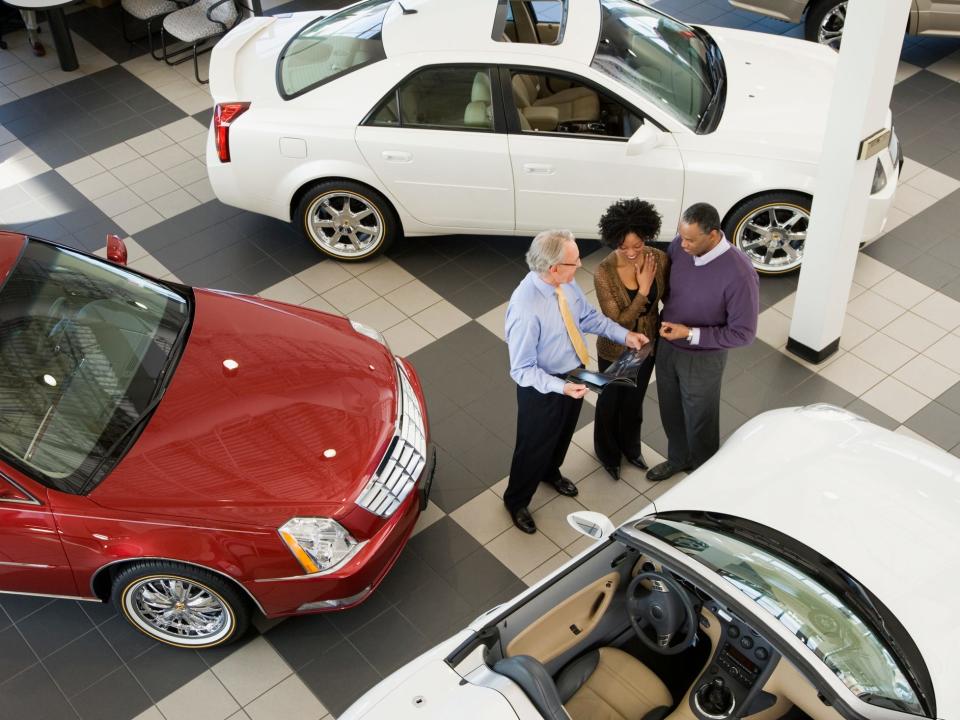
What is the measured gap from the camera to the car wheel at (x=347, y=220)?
6.63m

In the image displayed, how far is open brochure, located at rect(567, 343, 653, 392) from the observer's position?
4609mm

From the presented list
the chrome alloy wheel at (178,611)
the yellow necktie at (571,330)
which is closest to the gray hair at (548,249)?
the yellow necktie at (571,330)

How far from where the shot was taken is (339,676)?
4703mm

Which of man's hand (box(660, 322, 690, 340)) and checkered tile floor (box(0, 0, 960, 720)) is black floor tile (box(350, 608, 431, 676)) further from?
man's hand (box(660, 322, 690, 340))

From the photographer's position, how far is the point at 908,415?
5.81 metres

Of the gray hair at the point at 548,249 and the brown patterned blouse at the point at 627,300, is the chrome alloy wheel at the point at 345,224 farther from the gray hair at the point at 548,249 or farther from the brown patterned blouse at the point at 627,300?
the gray hair at the point at 548,249

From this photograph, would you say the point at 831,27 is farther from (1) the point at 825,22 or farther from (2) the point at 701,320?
(2) the point at 701,320

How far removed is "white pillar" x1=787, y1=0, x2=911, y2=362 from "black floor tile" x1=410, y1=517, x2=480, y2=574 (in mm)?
2342

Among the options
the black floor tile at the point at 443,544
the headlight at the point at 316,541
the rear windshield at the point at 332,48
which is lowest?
the black floor tile at the point at 443,544

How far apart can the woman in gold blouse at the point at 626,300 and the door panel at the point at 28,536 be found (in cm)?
254

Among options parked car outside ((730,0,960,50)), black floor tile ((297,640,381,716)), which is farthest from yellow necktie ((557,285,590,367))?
parked car outside ((730,0,960,50))

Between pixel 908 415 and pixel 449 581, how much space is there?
271 cm

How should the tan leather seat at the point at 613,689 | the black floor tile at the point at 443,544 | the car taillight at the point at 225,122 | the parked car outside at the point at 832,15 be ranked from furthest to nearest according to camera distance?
1. the parked car outside at the point at 832,15
2. the car taillight at the point at 225,122
3. the black floor tile at the point at 443,544
4. the tan leather seat at the point at 613,689

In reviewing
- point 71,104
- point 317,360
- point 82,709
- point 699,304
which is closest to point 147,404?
point 317,360
